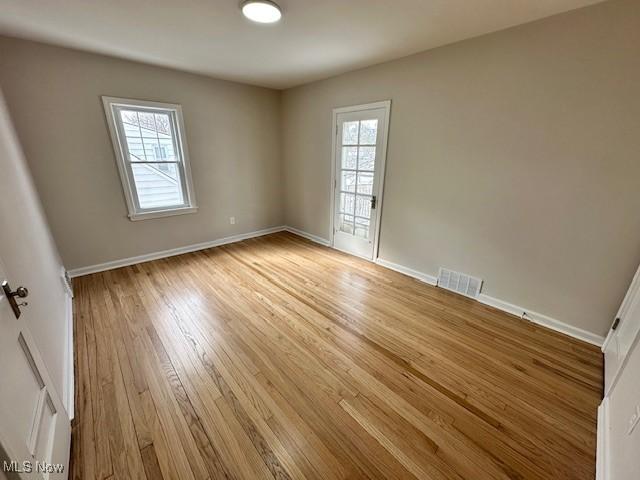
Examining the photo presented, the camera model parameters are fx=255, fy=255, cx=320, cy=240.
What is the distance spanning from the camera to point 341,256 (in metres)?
3.93

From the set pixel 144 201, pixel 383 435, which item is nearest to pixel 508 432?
pixel 383 435

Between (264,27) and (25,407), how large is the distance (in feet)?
9.20

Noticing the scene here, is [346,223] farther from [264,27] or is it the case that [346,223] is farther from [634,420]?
[634,420]

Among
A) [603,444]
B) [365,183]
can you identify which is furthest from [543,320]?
[365,183]

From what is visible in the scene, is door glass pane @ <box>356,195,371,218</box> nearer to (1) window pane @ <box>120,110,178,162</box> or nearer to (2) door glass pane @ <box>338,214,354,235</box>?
(2) door glass pane @ <box>338,214,354,235</box>

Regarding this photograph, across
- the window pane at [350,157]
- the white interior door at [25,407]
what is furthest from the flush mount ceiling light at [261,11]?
the white interior door at [25,407]

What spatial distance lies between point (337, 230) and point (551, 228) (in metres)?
2.60

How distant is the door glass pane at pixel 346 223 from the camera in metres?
3.93

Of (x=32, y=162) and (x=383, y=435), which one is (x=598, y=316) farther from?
(x=32, y=162)

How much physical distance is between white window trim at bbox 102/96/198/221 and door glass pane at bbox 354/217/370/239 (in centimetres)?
249

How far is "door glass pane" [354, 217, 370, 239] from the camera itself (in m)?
3.70

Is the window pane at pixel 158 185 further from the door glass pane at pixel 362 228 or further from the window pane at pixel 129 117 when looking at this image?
the door glass pane at pixel 362 228

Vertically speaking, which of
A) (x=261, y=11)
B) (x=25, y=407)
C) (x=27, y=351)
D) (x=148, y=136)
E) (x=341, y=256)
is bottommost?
(x=341, y=256)

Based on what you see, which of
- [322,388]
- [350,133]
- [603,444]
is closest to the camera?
[603,444]
